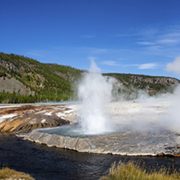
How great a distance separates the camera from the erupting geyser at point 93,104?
2427 centimetres

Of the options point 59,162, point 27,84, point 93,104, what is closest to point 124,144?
point 59,162

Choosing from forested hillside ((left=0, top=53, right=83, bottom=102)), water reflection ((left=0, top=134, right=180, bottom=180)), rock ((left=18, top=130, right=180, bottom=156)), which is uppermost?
forested hillside ((left=0, top=53, right=83, bottom=102))

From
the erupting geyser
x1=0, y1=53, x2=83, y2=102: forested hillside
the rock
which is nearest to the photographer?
the rock

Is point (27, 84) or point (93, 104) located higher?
point (27, 84)

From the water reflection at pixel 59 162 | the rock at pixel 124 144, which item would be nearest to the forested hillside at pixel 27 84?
the rock at pixel 124 144

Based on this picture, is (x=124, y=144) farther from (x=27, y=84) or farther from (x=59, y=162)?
(x=27, y=84)

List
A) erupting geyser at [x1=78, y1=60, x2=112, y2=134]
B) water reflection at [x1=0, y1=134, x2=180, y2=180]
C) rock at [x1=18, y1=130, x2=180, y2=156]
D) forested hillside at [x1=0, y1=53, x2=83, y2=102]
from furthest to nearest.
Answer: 1. forested hillside at [x1=0, y1=53, x2=83, y2=102]
2. erupting geyser at [x1=78, y1=60, x2=112, y2=134]
3. rock at [x1=18, y1=130, x2=180, y2=156]
4. water reflection at [x1=0, y1=134, x2=180, y2=180]

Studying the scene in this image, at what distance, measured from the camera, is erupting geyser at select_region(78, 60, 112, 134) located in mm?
24269

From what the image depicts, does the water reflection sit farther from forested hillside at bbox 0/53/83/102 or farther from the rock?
forested hillside at bbox 0/53/83/102

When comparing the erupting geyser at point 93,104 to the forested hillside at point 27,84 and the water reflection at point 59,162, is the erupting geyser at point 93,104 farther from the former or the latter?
the forested hillside at point 27,84

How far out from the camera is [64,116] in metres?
36.3

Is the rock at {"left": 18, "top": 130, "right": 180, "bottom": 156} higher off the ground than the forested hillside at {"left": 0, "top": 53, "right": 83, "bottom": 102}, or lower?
lower

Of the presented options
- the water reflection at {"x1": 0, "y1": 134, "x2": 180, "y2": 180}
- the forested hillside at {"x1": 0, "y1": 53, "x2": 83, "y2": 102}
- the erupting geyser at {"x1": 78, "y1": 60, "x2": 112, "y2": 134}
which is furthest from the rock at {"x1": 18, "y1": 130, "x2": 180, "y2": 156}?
the forested hillside at {"x1": 0, "y1": 53, "x2": 83, "y2": 102}

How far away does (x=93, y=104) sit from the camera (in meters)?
25.5
